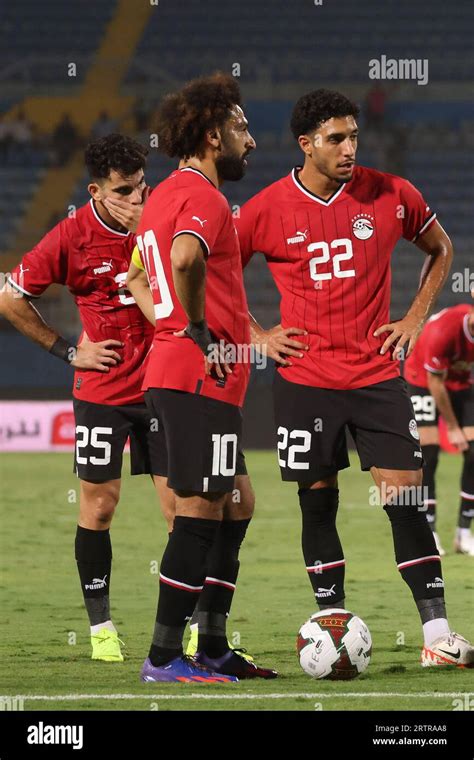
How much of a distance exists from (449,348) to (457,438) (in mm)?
684

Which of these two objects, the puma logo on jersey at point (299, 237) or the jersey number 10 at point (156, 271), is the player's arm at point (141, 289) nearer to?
the jersey number 10 at point (156, 271)

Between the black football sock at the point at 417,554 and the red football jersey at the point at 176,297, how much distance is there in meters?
0.88

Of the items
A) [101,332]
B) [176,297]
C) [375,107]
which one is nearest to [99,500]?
[101,332]

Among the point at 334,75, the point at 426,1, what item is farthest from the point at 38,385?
the point at 426,1

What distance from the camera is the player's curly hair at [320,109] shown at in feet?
17.3

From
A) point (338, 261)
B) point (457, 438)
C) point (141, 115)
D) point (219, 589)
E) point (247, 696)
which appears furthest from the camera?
point (141, 115)

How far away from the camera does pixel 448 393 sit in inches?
386

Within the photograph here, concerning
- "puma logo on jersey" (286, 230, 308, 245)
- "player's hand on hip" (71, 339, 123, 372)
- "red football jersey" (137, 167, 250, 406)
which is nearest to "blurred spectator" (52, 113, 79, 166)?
"player's hand on hip" (71, 339, 123, 372)

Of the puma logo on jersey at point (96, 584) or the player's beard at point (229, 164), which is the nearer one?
the player's beard at point (229, 164)

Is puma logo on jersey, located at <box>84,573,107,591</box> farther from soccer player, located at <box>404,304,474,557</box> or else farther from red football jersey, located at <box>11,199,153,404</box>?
soccer player, located at <box>404,304,474,557</box>

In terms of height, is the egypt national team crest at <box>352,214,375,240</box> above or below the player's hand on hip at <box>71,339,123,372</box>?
above

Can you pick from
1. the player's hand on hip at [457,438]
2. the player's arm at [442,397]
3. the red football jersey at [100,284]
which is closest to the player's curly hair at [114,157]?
the red football jersey at [100,284]

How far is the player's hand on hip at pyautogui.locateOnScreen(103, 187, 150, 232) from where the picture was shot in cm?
570

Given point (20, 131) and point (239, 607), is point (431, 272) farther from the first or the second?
point (20, 131)
